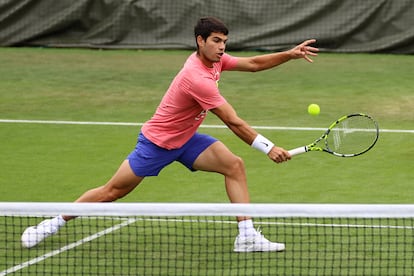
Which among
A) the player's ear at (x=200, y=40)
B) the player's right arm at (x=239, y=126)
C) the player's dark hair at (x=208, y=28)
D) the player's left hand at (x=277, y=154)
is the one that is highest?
the player's dark hair at (x=208, y=28)

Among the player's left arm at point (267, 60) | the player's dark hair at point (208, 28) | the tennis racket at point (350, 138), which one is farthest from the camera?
the tennis racket at point (350, 138)

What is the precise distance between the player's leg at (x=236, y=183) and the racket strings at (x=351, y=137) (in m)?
1.03

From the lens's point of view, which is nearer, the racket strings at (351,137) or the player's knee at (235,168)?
the player's knee at (235,168)

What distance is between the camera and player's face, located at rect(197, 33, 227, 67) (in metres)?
8.09

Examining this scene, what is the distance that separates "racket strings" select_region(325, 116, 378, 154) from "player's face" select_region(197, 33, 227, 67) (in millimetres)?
1463

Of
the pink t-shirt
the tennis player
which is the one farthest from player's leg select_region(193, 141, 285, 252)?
the pink t-shirt

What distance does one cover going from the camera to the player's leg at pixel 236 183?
826 cm

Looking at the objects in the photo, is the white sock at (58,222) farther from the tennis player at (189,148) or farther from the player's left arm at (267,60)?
the player's left arm at (267,60)

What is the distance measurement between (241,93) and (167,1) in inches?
205

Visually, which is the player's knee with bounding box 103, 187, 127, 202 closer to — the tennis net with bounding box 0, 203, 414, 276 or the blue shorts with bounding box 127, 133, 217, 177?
the blue shorts with bounding box 127, 133, 217, 177

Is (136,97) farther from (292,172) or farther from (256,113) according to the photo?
(292,172)

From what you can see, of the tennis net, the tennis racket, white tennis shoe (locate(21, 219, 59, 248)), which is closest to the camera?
the tennis net

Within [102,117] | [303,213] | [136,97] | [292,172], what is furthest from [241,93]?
[303,213]

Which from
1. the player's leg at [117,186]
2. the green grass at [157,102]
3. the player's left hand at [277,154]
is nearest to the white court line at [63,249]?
the player's leg at [117,186]
